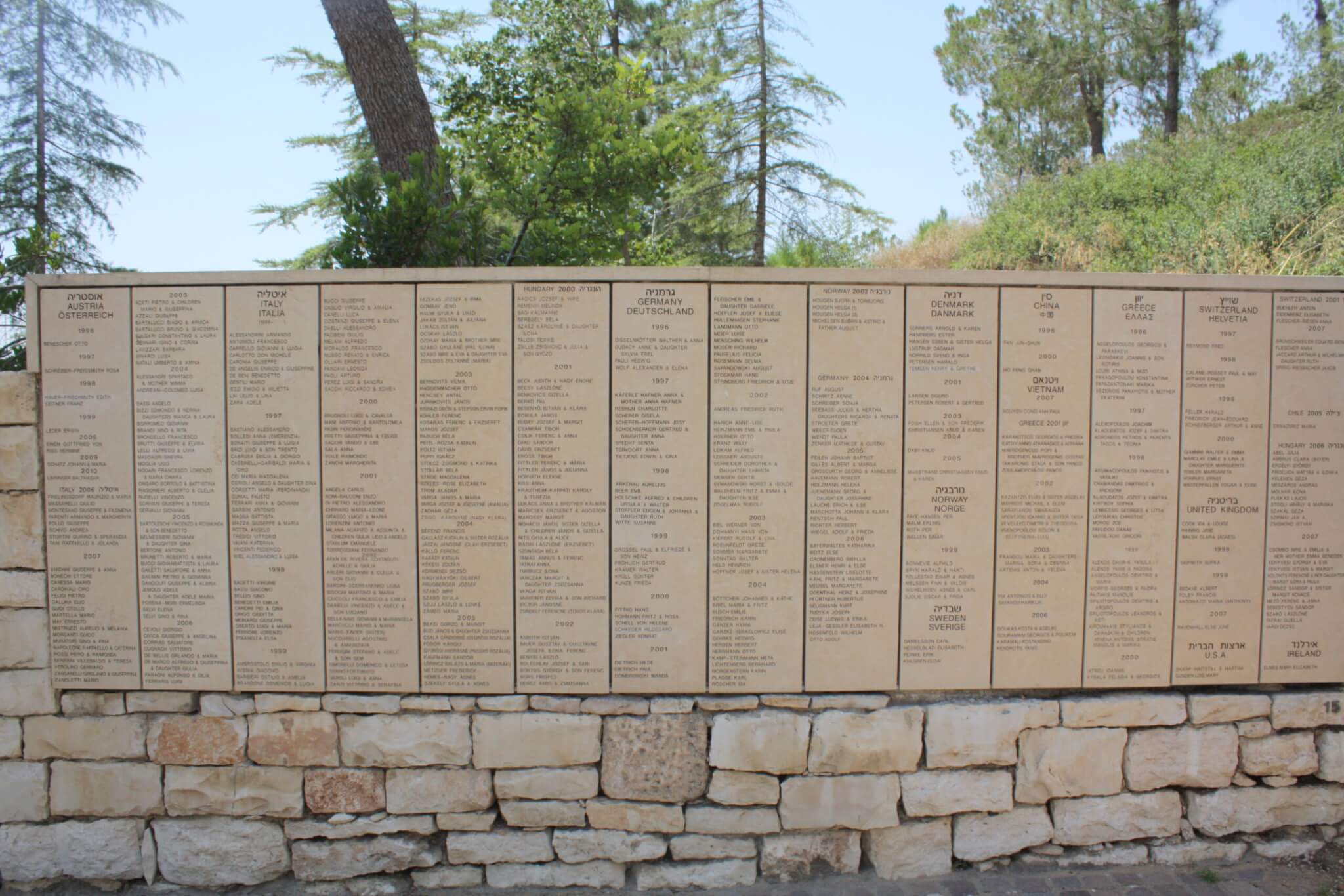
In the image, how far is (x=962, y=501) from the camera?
3756mm

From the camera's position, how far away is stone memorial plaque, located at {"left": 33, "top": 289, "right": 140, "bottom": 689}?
370 centimetres

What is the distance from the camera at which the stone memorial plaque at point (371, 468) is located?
12.1 feet

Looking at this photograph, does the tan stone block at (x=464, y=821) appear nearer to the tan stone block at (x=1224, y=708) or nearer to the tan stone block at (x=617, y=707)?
the tan stone block at (x=617, y=707)

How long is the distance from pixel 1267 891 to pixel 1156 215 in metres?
11.0

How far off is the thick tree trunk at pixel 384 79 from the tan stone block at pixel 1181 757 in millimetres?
5695

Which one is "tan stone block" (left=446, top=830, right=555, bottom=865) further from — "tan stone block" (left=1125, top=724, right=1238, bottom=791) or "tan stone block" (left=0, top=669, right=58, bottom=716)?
"tan stone block" (left=1125, top=724, right=1238, bottom=791)

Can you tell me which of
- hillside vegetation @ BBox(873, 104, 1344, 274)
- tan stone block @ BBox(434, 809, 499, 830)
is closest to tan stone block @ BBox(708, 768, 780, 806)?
tan stone block @ BBox(434, 809, 499, 830)

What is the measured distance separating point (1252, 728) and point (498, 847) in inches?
146

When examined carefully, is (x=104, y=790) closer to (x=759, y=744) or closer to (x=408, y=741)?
(x=408, y=741)

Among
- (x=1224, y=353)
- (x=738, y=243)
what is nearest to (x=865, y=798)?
(x=1224, y=353)

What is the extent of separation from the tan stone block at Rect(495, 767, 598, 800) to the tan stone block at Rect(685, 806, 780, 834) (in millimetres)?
489

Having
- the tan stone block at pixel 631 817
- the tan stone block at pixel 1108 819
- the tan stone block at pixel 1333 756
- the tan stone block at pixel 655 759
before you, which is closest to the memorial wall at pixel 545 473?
the tan stone block at pixel 655 759

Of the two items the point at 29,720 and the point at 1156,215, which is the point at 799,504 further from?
the point at 1156,215

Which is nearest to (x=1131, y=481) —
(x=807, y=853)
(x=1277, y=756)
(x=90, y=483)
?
(x=1277, y=756)
